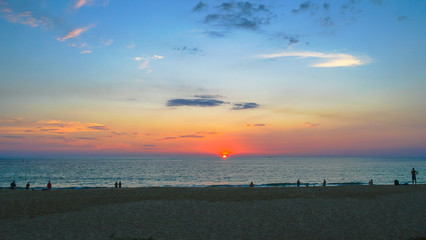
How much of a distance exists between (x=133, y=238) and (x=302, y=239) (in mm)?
7938

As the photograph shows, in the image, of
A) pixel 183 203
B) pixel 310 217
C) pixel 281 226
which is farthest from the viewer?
pixel 183 203

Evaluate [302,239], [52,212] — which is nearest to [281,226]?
[302,239]

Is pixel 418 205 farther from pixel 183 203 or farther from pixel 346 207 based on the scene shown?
pixel 183 203

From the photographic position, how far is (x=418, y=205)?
909 inches

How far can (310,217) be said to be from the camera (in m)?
19.0

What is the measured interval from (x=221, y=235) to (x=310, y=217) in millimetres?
7287

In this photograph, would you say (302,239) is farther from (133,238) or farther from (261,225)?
(133,238)

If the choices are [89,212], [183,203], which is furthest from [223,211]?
[89,212]

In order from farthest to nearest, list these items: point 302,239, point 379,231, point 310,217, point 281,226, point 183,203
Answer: point 183,203, point 310,217, point 281,226, point 379,231, point 302,239

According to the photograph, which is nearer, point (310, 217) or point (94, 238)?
point (94, 238)

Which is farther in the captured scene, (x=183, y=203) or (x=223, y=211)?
(x=183, y=203)

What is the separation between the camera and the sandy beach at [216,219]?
14789 mm

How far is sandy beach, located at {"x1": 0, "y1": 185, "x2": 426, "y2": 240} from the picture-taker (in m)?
14.8

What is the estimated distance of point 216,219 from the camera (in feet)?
61.1
